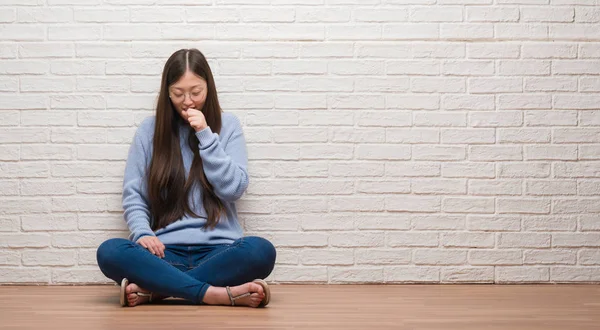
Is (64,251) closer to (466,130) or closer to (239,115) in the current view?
(239,115)

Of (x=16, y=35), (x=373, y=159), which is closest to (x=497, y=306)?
(x=373, y=159)

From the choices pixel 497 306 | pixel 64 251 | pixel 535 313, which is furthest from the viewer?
pixel 64 251

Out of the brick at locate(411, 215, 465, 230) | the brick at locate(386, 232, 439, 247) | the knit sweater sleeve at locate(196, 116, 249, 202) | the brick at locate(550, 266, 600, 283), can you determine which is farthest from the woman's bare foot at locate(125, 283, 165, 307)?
the brick at locate(550, 266, 600, 283)

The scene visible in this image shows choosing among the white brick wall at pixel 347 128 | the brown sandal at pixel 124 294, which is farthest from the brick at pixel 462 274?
the brown sandal at pixel 124 294

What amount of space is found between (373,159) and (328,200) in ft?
0.85

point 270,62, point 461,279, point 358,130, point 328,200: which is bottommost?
point 461,279

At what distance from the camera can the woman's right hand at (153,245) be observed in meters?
3.08

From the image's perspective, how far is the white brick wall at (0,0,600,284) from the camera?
3533 mm

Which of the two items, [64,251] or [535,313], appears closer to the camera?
[535,313]

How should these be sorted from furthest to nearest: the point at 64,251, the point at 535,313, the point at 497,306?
the point at 64,251 → the point at 497,306 → the point at 535,313

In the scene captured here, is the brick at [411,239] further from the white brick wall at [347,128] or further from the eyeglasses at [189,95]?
the eyeglasses at [189,95]

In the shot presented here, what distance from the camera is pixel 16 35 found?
3.54 metres

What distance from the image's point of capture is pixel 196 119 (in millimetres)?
3189

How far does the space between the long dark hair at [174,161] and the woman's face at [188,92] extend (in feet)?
0.07
